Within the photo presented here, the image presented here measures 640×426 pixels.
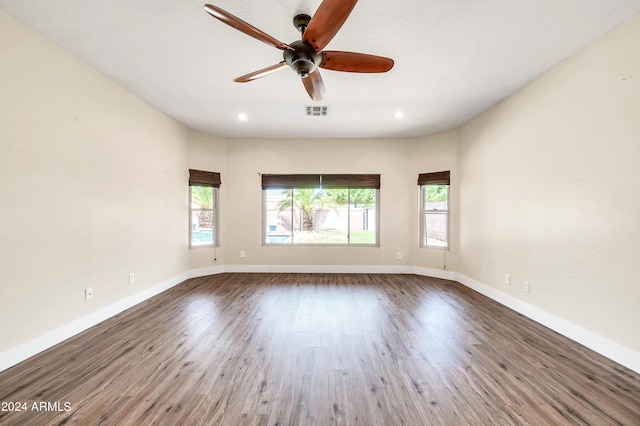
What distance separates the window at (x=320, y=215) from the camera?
513 cm

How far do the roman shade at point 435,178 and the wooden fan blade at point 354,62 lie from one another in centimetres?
315

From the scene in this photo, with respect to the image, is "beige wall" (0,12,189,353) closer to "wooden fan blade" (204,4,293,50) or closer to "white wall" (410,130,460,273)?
"wooden fan blade" (204,4,293,50)

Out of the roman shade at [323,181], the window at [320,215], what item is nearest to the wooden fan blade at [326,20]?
the roman shade at [323,181]

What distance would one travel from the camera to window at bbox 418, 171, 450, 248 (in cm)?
465

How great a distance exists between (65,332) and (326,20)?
3.55 meters

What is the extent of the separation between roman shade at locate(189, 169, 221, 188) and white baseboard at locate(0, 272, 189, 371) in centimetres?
194

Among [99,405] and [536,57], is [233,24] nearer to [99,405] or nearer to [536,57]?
[99,405]

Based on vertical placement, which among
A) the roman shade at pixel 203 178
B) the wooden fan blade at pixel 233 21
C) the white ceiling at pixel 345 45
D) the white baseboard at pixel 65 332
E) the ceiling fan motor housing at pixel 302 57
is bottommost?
the white baseboard at pixel 65 332

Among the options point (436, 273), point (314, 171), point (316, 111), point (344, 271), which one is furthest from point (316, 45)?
point (436, 273)

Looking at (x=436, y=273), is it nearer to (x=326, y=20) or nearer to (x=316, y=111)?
(x=316, y=111)

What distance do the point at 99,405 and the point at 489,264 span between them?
4.47 metres

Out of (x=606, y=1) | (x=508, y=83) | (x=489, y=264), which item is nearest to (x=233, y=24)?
(x=606, y=1)

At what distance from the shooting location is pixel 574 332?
7.86 ft

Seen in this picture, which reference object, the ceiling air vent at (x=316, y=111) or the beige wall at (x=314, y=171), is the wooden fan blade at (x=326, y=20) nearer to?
the ceiling air vent at (x=316, y=111)
